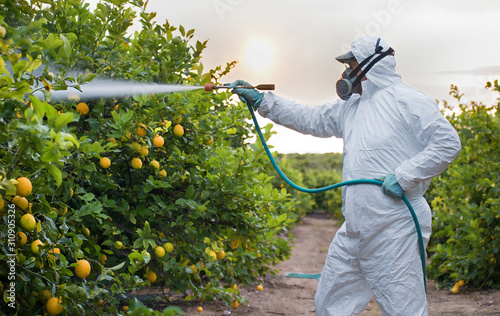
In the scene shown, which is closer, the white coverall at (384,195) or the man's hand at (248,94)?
the white coverall at (384,195)

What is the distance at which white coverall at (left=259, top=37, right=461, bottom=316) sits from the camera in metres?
2.62

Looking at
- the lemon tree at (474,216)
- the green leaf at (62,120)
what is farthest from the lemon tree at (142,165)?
Answer: the lemon tree at (474,216)

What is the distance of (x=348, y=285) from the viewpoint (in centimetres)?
289

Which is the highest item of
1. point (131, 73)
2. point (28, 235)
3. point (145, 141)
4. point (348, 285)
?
point (131, 73)

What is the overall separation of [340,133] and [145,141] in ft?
4.27

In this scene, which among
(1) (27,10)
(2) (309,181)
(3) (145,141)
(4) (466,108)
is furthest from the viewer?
(2) (309,181)

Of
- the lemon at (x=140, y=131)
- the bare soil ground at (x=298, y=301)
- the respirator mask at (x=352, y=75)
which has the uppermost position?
the respirator mask at (x=352, y=75)

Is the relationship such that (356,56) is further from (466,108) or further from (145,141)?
(466,108)

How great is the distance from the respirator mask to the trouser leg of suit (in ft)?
2.65

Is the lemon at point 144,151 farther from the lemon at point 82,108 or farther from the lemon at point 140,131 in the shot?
the lemon at point 82,108

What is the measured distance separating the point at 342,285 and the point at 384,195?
60 centimetres

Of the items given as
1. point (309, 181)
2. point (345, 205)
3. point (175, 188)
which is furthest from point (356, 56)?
point (309, 181)

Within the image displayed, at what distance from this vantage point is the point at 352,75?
9.80ft

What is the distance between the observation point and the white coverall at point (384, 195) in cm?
262
